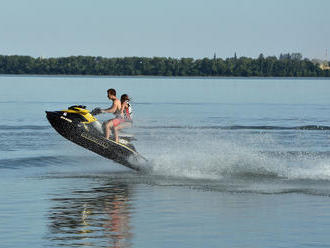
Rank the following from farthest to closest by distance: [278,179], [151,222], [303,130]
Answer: [303,130], [278,179], [151,222]

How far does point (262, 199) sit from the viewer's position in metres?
16.6

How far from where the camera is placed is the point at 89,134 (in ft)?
67.9

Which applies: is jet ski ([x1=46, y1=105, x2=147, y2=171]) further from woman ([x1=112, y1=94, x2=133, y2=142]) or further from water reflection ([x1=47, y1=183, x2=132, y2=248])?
water reflection ([x1=47, y1=183, x2=132, y2=248])

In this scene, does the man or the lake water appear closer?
the lake water

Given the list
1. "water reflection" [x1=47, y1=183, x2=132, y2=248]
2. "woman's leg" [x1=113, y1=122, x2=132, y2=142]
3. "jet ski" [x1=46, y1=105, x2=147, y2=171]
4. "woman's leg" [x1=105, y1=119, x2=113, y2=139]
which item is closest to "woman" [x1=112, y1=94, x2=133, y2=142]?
"woman's leg" [x1=113, y1=122, x2=132, y2=142]

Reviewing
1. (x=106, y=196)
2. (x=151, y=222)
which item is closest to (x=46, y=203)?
(x=106, y=196)

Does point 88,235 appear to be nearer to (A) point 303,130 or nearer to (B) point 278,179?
(B) point 278,179

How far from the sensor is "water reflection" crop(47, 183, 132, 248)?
12.3 m

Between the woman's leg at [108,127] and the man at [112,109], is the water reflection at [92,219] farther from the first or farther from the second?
the woman's leg at [108,127]

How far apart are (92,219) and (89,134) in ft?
22.1

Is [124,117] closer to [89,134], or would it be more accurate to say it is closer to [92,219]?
[89,134]

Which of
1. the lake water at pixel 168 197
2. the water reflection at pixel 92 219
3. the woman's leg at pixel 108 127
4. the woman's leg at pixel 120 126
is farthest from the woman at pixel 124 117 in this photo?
the water reflection at pixel 92 219

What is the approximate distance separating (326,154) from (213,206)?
12369 millimetres

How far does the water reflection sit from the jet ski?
254 cm
